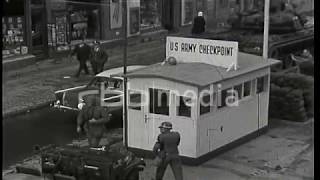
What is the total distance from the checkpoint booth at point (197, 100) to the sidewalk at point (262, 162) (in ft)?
0.87

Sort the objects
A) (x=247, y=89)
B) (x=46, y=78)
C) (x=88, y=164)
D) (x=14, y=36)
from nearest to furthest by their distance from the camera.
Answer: (x=88, y=164)
(x=247, y=89)
(x=46, y=78)
(x=14, y=36)

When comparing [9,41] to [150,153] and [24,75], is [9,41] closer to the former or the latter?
[24,75]

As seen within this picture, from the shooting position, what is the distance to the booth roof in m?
12.4

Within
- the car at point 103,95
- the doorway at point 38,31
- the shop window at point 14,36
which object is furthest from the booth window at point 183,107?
the doorway at point 38,31

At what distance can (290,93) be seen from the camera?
16250 millimetres

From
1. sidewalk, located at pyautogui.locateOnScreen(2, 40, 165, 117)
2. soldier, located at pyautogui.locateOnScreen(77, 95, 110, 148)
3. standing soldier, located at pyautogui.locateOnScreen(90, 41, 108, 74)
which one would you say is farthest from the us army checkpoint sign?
standing soldier, located at pyautogui.locateOnScreen(90, 41, 108, 74)

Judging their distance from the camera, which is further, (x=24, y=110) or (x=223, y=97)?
(x=24, y=110)

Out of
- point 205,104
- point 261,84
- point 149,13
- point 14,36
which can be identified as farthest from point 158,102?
point 149,13

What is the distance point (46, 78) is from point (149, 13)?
24.4 ft

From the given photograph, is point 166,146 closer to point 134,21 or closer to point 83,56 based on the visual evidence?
point 83,56

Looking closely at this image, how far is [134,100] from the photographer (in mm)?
13172

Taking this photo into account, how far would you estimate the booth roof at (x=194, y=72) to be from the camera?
12391 millimetres

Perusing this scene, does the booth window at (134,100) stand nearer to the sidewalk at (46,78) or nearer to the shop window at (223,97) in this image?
the shop window at (223,97)

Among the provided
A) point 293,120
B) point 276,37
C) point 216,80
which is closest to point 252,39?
point 276,37
